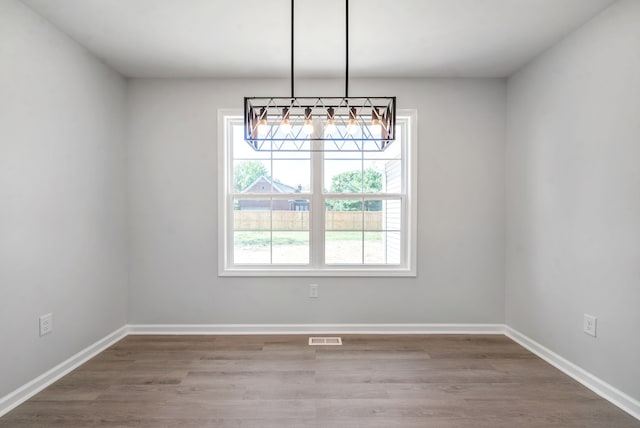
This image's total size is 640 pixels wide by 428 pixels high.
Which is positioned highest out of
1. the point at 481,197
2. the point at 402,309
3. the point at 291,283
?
the point at 481,197

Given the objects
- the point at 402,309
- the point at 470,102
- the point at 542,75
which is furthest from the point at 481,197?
the point at 402,309

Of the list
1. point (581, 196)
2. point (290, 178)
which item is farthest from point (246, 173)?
point (581, 196)

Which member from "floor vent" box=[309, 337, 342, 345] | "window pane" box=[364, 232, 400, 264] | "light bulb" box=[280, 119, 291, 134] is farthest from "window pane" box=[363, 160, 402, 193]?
"light bulb" box=[280, 119, 291, 134]

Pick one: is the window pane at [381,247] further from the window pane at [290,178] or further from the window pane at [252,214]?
the window pane at [252,214]

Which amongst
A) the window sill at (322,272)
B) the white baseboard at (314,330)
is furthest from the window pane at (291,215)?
the white baseboard at (314,330)

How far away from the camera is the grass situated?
10.9 ft

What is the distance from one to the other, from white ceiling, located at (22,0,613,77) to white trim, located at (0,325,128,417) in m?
2.53

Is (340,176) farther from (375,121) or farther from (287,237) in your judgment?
(375,121)

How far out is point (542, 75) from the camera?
2713 mm

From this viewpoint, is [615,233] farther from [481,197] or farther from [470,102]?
[470,102]

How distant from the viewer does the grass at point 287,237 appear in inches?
131

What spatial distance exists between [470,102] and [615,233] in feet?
5.65

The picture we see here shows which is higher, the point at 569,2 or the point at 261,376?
the point at 569,2

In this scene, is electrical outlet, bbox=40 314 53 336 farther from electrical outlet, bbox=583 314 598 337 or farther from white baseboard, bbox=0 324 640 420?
electrical outlet, bbox=583 314 598 337
